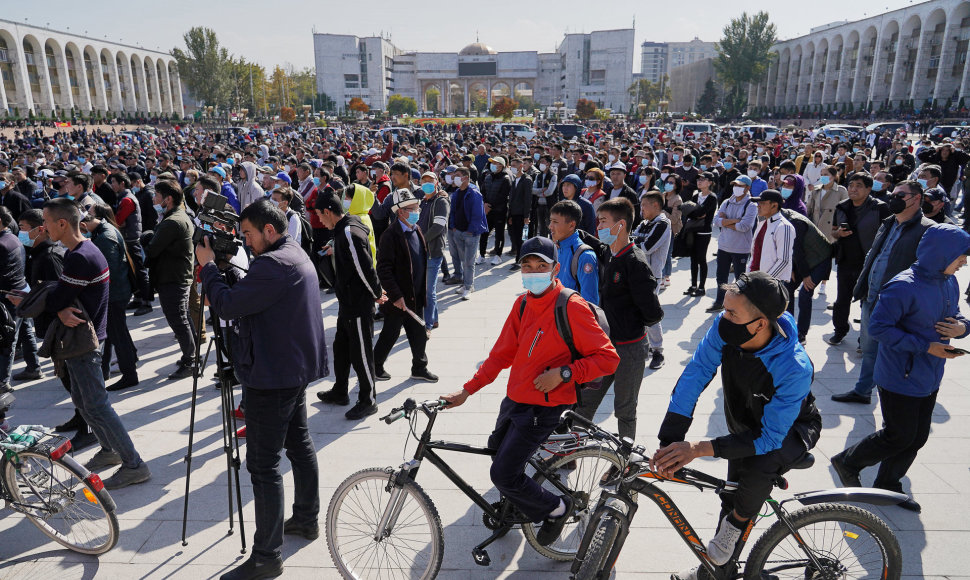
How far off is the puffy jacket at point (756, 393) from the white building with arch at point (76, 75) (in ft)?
231

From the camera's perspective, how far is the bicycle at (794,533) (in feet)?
8.76

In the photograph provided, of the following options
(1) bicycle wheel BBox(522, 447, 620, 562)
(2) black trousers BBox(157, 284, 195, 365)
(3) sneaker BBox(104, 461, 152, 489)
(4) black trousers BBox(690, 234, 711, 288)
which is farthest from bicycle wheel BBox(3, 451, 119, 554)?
(4) black trousers BBox(690, 234, 711, 288)

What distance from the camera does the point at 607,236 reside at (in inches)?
178

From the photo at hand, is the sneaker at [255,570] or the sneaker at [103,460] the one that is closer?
the sneaker at [255,570]

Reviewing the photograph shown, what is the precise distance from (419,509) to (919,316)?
3279mm

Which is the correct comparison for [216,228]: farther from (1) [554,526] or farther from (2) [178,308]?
(2) [178,308]

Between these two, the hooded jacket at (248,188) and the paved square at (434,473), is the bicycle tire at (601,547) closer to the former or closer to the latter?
the paved square at (434,473)

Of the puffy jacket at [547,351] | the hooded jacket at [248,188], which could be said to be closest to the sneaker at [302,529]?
the puffy jacket at [547,351]

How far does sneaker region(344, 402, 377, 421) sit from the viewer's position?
17.4 feet

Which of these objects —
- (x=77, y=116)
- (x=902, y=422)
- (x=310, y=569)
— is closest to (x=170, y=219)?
(x=310, y=569)

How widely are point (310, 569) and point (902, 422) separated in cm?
375

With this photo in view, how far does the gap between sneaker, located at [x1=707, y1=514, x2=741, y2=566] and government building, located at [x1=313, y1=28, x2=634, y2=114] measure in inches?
A: 4761

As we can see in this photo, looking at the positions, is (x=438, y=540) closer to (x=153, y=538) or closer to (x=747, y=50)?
(x=153, y=538)

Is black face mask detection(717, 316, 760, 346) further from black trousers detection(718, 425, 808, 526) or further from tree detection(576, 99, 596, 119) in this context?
tree detection(576, 99, 596, 119)
